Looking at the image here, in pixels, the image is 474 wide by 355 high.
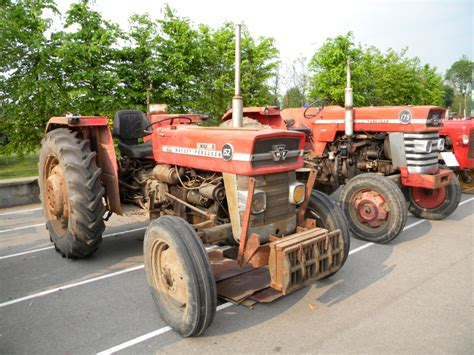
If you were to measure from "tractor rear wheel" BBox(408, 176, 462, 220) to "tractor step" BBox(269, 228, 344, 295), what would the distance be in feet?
11.5

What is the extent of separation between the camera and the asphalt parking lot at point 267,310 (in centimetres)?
270

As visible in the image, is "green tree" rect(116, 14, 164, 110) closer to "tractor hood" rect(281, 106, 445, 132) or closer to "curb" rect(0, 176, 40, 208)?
"curb" rect(0, 176, 40, 208)

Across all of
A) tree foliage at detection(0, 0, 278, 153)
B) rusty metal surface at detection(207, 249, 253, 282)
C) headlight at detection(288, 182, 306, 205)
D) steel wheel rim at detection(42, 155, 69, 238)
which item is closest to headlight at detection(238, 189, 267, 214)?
headlight at detection(288, 182, 306, 205)

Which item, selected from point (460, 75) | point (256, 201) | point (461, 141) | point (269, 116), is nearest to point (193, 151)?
point (256, 201)

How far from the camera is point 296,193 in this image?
3170 millimetres

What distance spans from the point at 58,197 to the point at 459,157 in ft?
22.3

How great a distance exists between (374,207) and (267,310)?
2302 mm

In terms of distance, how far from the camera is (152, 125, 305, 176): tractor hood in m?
2.86

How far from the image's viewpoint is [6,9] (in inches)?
305

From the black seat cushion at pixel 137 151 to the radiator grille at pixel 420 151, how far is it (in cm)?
A: 341

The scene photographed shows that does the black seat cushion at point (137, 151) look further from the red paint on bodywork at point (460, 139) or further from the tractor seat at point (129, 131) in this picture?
the red paint on bodywork at point (460, 139)

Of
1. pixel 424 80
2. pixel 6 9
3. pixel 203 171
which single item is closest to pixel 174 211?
pixel 203 171

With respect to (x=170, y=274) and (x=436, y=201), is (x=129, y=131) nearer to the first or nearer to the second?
(x=170, y=274)

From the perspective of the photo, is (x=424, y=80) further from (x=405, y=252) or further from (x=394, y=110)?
(x=405, y=252)
